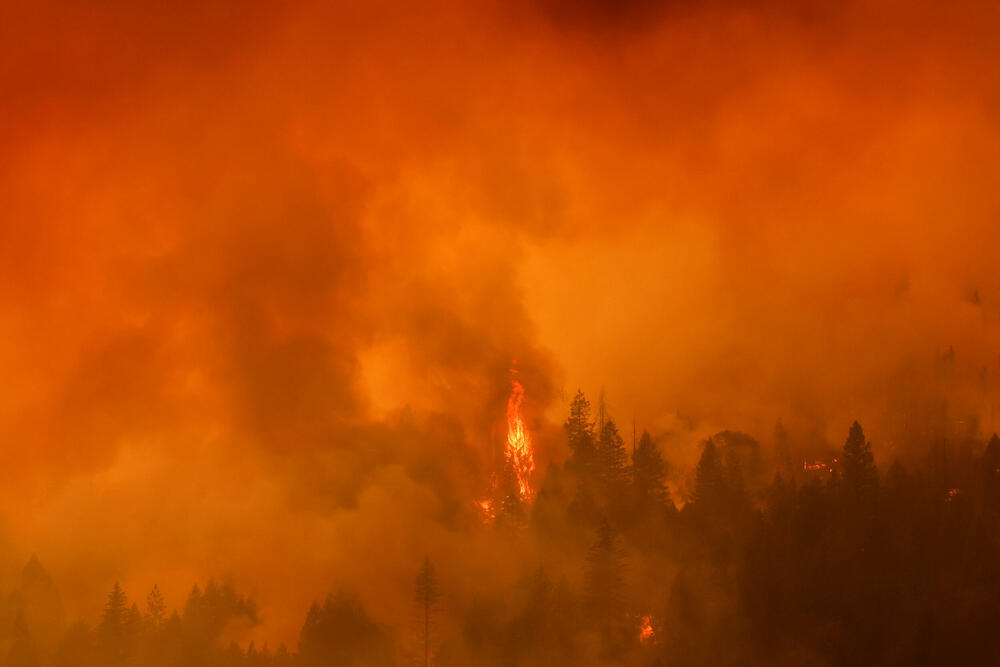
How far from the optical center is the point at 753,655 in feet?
199

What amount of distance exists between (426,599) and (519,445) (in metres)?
22.7

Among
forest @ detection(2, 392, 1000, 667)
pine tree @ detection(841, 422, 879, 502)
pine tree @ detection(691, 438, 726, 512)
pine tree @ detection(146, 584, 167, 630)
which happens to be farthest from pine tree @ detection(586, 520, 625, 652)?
pine tree @ detection(146, 584, 167, 630)

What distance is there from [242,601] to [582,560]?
24.2 m

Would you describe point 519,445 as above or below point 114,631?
above

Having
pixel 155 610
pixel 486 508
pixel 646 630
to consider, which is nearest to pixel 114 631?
pixel 155 610

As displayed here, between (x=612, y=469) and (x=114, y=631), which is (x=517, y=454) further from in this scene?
(x=114, y=631)

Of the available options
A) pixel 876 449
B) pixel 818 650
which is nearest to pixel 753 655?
pixel 818 650

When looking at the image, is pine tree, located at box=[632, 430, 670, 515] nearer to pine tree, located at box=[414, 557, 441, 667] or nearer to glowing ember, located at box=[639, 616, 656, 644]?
glowing ember, located at box=[639, 616, 656, 644]

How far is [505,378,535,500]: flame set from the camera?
278 ft

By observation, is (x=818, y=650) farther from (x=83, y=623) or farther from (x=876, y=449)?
(x=83, y=623)

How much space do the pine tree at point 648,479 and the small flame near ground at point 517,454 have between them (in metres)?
11.2

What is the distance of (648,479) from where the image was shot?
235 feet

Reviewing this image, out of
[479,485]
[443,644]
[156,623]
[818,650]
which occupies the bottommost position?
[818,650]

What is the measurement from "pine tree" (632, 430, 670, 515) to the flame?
38.0 feet
